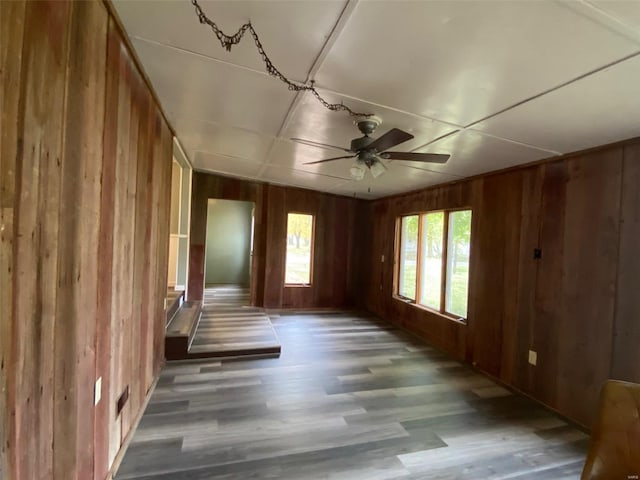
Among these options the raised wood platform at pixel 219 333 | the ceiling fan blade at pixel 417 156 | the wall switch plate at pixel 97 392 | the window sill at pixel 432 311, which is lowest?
the raised wood platform at pixel 219 333

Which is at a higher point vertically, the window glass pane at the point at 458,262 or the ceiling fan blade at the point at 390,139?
the ceiling fan blade at the point at 390,139

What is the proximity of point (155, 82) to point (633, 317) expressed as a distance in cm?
390

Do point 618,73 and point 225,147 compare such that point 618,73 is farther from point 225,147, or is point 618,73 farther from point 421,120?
point 225,147

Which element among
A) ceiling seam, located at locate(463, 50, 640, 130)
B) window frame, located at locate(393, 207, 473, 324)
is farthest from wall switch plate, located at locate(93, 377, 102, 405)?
window frame, located at locate(393, 207, 473, 324)

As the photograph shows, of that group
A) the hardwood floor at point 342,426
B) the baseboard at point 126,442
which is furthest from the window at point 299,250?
the baseboard at point 126,442

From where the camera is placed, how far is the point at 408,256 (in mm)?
5457

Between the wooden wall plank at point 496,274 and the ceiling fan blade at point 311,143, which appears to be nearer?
the ceiling fan blade at point 311,143

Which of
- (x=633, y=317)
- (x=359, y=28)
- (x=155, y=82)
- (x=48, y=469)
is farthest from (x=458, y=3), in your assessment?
(x=633, y=317)

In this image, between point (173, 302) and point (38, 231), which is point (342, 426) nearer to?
point (38, 231)

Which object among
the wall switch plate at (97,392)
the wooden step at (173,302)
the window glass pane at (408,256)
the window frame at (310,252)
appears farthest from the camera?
the window frame at (310,252)

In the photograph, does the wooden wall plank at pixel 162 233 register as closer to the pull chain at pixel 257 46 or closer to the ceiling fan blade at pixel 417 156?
the pull chain at pixel 257 46

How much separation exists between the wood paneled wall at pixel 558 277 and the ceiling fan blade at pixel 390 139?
178 cm

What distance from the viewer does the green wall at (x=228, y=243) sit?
8359 millimetres

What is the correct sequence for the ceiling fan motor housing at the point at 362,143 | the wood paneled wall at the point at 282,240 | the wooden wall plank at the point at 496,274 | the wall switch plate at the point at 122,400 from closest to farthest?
the wall switch plate at the point at 122,400
the ceiling fan motor housing at the point at 362,143
the wooden wall plank at the point at 496,274
the wood paneled wall at the point at 282,240
